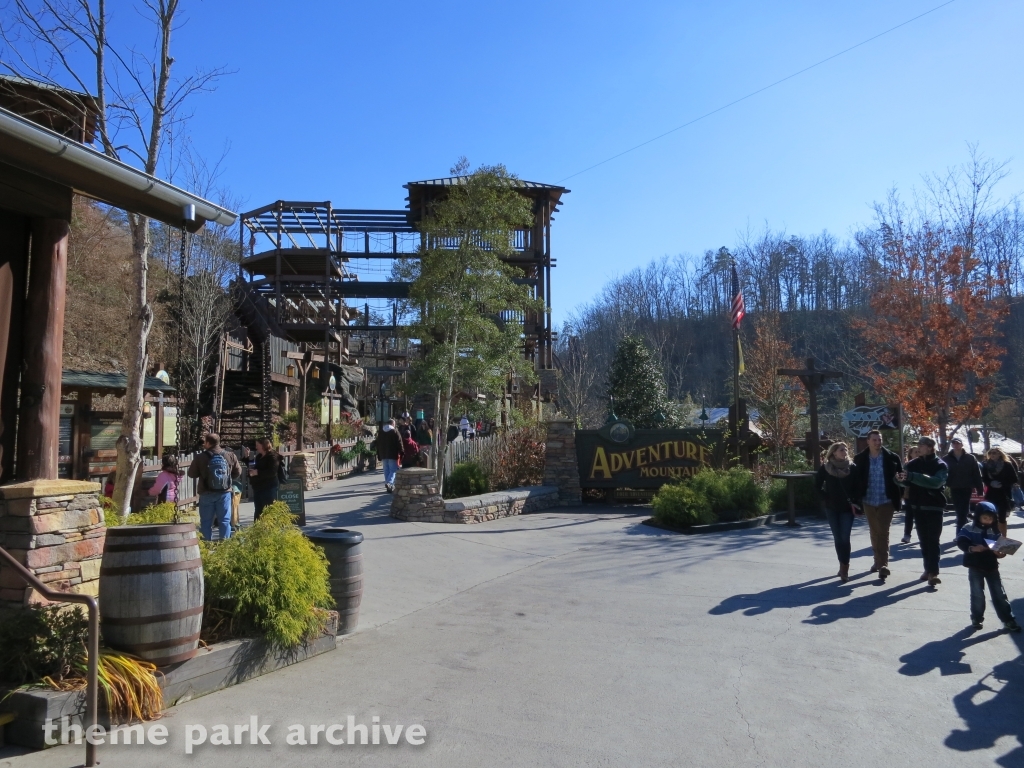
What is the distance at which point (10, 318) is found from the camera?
5.21 metres

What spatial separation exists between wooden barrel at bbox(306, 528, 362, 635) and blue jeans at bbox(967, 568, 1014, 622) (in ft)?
17.3

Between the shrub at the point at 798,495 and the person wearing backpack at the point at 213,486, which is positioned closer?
the person wearing backpack at the point at 213,486

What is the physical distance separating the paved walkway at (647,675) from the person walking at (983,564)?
179 millimetres

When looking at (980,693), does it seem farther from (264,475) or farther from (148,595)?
(264,475)

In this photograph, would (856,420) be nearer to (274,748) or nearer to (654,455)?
(654,455)

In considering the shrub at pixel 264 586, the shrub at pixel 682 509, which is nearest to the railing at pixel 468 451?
the shrub at pixel 682 509

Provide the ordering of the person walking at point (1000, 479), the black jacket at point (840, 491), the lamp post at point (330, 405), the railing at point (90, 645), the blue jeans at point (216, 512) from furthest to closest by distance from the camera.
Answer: the lamp post at point (330, 405) < the person walking at point (1000, 479) < the blue jeans at point (216, 512) < the black jacket at point (840, 491) < the railing at point (90, 645)

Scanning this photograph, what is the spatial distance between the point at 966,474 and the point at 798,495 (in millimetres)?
4471

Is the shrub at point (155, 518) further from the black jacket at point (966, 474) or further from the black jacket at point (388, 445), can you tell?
the black jacket at point (388, 445)

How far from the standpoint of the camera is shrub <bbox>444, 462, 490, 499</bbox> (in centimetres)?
1542

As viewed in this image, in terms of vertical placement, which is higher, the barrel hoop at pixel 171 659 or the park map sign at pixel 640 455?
the park map sign at pixel 640 455

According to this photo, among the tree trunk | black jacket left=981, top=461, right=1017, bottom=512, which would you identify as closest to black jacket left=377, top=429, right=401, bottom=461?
the tree trunk

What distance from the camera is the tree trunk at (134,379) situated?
729 centimetres

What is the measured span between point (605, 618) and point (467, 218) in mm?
10110
